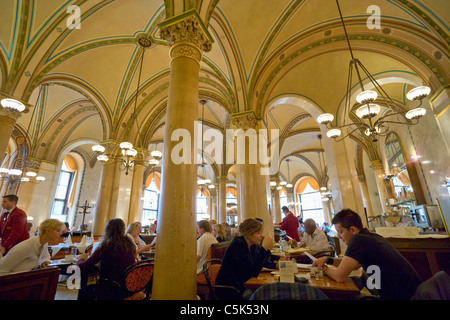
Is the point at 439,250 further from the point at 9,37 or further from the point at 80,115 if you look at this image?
the point at 80,115

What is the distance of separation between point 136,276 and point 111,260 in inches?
12.7

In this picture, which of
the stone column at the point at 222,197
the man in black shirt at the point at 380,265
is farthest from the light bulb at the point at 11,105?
the stone column at the point at 222,197

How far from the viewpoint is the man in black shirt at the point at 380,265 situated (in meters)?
1.50

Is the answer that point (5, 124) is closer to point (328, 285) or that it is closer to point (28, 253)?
point (28, 253)

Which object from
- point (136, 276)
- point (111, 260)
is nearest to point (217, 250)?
point (136, 276)

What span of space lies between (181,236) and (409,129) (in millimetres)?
9804

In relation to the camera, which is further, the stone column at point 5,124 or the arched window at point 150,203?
the arched window at point 150,203

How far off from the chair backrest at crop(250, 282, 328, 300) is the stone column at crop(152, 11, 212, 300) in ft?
4.22

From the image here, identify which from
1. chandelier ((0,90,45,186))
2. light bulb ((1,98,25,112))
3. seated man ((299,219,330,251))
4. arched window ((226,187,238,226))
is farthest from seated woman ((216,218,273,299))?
arched window ((226,187,238,226))

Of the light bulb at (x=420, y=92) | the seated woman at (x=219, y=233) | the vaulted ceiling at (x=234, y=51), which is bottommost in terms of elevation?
the seated woman at (x=219, y=233)

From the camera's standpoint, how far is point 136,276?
2297 millimetres

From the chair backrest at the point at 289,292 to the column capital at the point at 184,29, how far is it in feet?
10.2

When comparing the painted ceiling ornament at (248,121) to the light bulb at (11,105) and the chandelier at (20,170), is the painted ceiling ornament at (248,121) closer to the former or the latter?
the light bulb at (11,105)

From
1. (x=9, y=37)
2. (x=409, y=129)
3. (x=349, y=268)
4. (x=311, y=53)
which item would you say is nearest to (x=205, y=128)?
(x=311, y=53)
